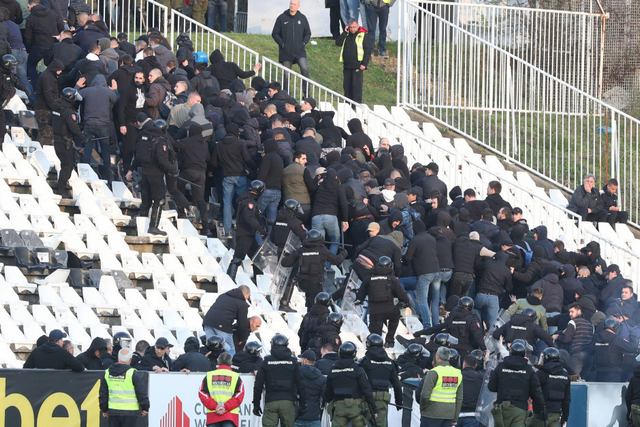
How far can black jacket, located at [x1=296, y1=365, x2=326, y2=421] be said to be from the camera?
2394 centimetres

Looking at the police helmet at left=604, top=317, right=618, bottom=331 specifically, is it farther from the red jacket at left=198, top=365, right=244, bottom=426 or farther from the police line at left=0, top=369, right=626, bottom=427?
the red jacket at left=198, top=365, right=244, bottom=426

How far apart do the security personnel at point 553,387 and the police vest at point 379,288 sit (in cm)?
356

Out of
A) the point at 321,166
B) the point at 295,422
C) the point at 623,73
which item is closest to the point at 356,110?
the point at 321,166

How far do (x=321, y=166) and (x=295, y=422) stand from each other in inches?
285

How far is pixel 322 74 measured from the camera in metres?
38.9

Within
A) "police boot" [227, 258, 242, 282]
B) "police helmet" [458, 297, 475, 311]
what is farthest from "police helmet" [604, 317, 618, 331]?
"police boot" [227, 258, 242, 282]

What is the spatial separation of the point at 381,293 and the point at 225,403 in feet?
16.3

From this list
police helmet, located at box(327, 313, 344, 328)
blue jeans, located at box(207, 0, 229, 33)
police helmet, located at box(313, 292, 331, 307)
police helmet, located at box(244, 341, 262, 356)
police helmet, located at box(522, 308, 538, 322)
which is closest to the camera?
police helmet, located at box(244, 341, 262, 356)

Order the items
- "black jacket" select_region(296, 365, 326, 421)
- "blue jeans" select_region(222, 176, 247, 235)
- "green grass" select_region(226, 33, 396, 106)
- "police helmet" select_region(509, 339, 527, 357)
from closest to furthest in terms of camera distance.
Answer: "black jacket" select_region(296, 365, 326, 421) < "police helmet" select_region(509, 339, 527, 357) < "blue jeans" select_region(222, 176, 247, 235) < "green grass" select_region(226, 33, 396, 106)

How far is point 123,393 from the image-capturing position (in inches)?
908

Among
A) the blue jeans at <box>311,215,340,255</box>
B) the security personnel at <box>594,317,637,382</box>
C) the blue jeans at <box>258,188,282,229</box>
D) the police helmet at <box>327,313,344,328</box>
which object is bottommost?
the security personnel at <box>594,317,637,382</box>

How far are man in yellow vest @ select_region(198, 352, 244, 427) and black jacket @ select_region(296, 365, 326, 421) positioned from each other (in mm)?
912

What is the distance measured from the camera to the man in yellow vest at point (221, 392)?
23219 millimetres

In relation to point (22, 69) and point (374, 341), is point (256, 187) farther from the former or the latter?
point (374, 341)
